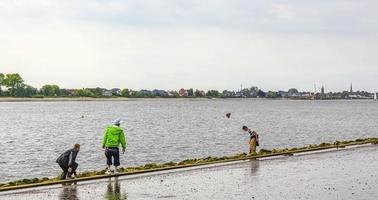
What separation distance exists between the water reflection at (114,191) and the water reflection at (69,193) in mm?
923

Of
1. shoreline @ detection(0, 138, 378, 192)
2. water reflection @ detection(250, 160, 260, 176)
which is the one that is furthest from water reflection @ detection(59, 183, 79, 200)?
water reflection @ detection(250, 160, 260, 176)

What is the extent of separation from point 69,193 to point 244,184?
5.36m

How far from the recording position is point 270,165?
22531mm

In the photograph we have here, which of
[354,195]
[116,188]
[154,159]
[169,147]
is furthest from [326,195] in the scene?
[169,147]

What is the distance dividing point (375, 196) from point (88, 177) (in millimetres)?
9348

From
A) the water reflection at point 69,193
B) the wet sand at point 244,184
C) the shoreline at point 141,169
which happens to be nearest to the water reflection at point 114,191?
the wet sand at point 244,184

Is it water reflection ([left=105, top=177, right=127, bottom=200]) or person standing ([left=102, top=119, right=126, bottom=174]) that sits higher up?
person standing ([left=102, top=119, right=126, bottom=174])

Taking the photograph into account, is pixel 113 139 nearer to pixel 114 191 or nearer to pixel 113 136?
pixel 113 136

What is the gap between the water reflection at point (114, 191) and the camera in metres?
15.5

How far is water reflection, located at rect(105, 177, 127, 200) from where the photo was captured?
1550cm

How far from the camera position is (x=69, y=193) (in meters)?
16.3

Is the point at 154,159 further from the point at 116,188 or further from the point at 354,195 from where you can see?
the point at 354,195

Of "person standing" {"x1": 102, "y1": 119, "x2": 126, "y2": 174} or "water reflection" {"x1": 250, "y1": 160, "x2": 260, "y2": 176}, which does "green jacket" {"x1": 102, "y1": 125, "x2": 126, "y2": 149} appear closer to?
"person standing" {"x1": 102, "y1": 119, "x2": 126, "y2": 174}

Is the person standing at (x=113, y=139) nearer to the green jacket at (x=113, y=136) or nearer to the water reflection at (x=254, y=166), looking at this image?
the green jacket at (x=113, y=136)
